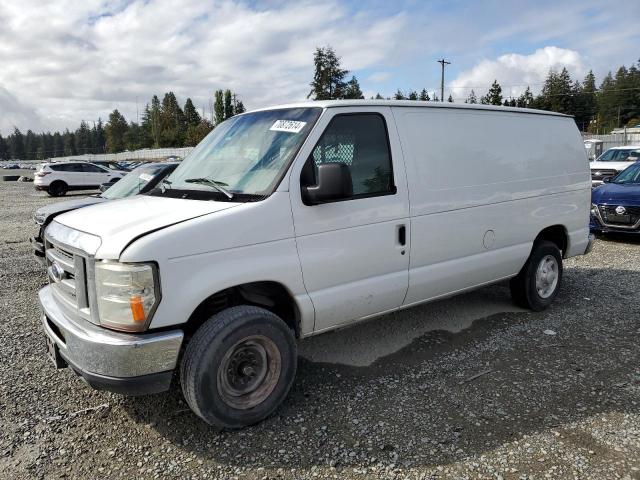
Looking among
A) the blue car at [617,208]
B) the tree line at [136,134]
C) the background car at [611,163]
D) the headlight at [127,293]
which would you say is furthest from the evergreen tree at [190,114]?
the headlight at [127,293]

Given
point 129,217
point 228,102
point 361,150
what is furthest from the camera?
point 228,102

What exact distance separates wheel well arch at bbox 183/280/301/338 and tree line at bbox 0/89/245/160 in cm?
7299

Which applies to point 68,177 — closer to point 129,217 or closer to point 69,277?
point 69,277

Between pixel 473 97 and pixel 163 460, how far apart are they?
95.0 metres

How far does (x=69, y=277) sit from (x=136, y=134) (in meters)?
138

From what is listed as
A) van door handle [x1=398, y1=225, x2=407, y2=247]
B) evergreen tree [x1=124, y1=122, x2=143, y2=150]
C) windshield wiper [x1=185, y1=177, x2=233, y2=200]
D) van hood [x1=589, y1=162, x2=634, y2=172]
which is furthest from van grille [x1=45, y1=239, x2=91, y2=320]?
evergreen tree [x1=124, y1=122, x2=143, y2=150]

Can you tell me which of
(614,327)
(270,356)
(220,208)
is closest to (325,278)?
(270,356)

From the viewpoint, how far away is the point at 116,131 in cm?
13150

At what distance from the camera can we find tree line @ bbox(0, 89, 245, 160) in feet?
307

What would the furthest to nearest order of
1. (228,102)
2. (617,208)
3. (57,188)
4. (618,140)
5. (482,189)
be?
(228,102), (618,140), (57,188), (617,208), (482,189)

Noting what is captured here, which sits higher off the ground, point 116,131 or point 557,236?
point 116,131

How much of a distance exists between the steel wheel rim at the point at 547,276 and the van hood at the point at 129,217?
383 centimetres

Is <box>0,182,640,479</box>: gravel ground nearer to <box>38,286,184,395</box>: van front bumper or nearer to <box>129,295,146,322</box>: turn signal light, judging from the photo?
<box>38,286,184,395</box>: van front bumper

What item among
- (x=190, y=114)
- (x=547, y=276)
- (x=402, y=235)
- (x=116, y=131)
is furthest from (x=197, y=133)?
(x=402, y=235)
